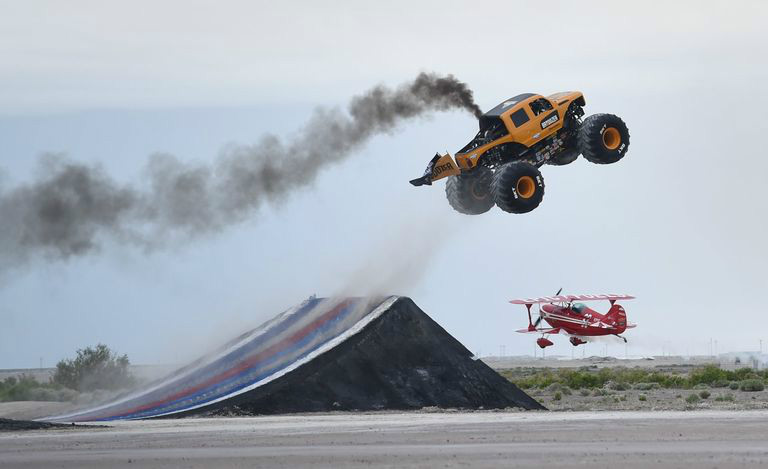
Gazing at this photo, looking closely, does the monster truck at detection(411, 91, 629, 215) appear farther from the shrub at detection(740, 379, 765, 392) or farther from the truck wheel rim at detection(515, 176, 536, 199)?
the shrub at detection(740, 379, 765, 392)

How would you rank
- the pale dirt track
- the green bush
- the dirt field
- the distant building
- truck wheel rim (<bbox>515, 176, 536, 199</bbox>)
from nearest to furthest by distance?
the pale dirt track < truck wheel rim (<bbox>515, 176, 536, 199</bbox>) < the dirt field < the green bush < the distant building

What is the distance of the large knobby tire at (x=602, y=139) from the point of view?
57.8 meters

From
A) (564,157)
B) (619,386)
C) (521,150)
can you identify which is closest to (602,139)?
(564,157)

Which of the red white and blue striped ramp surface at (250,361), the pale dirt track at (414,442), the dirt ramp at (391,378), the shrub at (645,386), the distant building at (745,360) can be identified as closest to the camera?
the pale dirt track at (414,442)

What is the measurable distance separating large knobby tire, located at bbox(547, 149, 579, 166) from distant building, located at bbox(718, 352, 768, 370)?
216 feet

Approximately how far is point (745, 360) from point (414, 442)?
109929 mm

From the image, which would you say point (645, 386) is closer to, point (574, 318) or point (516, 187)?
point (574, 318)

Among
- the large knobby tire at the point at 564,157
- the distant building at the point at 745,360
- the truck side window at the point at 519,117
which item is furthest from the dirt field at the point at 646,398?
the distant building at the point at 745,360

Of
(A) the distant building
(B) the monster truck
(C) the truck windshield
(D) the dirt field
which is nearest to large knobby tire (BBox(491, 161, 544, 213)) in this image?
(B) the monster truck

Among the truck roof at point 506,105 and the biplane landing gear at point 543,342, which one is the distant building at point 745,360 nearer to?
the biplane landing gear at point 543,342

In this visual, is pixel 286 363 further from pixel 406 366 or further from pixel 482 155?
pixel 482 155

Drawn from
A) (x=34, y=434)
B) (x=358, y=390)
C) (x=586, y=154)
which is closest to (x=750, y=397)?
(x=586, y=154)

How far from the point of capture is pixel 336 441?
43344 millimetres

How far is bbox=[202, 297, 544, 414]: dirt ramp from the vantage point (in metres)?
55.7
